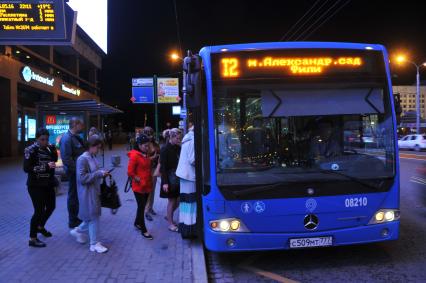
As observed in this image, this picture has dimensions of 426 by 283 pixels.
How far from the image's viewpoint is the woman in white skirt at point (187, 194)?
648 centimetres

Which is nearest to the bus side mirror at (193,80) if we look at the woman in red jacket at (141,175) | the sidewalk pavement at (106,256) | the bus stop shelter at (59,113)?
the woman in red jacket at (141,175)

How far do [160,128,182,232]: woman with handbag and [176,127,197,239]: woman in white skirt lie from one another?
0.64m

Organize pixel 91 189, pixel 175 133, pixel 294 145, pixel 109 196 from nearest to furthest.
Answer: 1. pixel 294 145
2. pixel 91 189
3. pixel 109 196
4. pixel 175 133

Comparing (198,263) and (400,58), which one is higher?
(400,58)

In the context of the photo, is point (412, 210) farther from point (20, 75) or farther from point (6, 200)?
point (20, 75)

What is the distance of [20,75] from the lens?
27.0 meters

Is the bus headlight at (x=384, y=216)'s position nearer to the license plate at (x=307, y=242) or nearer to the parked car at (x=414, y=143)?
the license plate at (x=307, y=242)

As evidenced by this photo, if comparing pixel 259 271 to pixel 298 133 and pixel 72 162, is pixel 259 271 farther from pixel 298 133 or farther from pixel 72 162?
pixel 72 162

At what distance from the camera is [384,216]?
5.37 m

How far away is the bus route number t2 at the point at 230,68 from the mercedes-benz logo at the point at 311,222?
187 cm

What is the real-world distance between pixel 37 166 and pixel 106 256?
1.59m

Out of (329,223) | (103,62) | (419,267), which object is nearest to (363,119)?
(329,223)

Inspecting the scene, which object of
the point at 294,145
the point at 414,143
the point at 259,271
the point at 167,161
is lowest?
the point at 259,271

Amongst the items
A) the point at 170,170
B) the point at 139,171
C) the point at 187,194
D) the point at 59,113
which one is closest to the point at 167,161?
the point at 170,170
